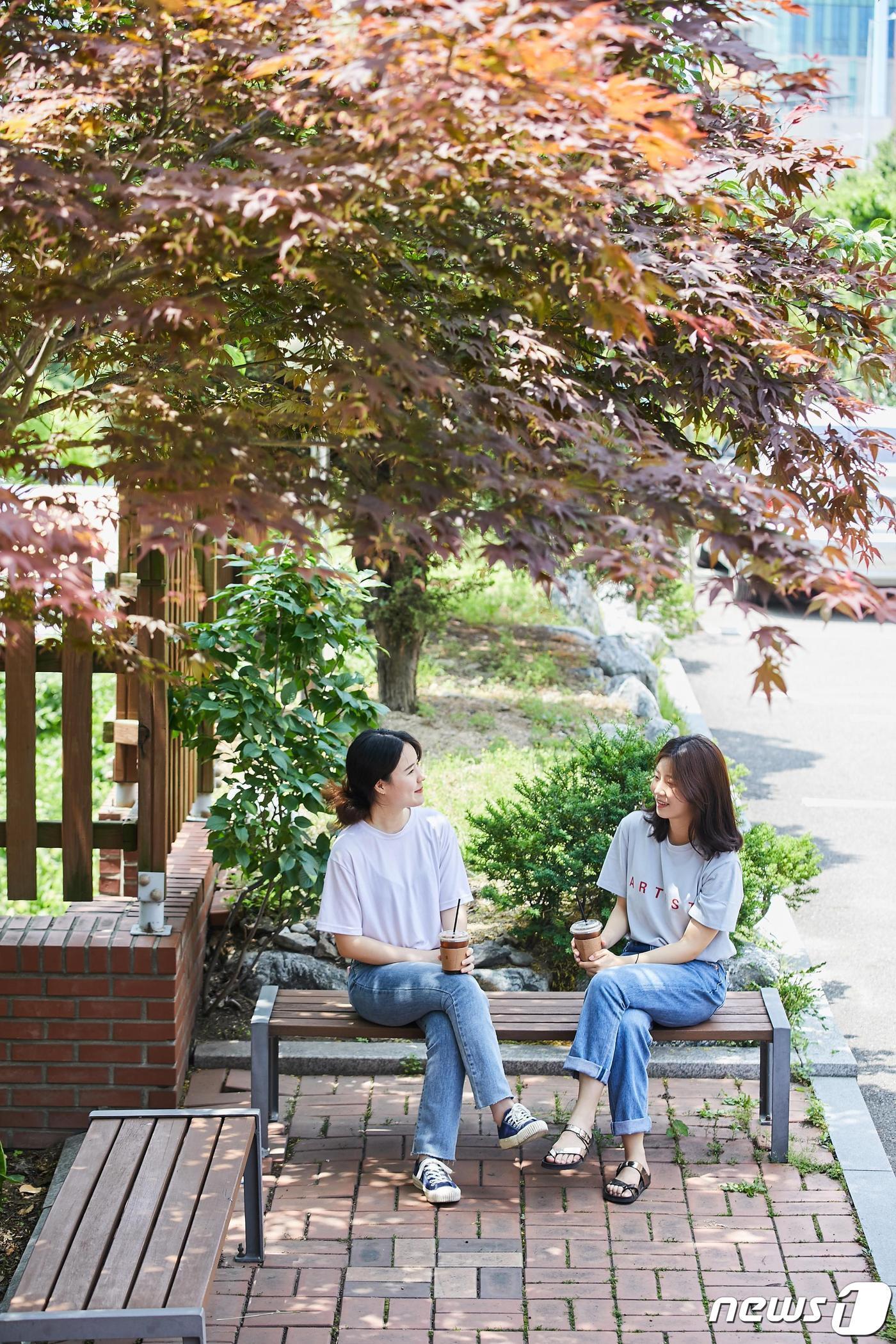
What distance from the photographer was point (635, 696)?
9.76 meters

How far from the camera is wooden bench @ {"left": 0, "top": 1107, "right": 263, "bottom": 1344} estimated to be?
9.37ft

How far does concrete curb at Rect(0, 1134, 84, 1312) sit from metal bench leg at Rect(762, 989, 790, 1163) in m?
2.11

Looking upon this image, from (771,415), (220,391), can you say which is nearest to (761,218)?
(771,415)

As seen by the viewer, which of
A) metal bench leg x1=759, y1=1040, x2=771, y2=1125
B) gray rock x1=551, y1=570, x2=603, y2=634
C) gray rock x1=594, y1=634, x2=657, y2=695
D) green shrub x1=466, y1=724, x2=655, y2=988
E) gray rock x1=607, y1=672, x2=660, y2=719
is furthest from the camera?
gray rock x1=551, y1=570, x2=603, y2=634

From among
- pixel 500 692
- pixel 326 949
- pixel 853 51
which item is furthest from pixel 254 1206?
pixel 853 51

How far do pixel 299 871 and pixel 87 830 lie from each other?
821mm

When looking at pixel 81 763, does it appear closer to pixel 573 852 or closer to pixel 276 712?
pixel 276 712

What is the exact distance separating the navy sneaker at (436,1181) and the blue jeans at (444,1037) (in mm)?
29

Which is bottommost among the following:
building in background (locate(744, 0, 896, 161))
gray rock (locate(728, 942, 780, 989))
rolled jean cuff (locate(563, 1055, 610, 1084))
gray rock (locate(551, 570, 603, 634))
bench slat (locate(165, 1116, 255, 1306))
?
gray rock (locate(728, 942, 780, 989))

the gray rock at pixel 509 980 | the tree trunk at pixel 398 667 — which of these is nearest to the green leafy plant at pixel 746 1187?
the gray rock at pixel 509 980

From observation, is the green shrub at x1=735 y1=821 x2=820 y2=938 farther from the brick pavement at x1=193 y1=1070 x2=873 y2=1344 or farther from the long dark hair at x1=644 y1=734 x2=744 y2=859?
the long dark hair at x1=644 y1=734 x2=744 y2=859

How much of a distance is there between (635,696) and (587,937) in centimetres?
555

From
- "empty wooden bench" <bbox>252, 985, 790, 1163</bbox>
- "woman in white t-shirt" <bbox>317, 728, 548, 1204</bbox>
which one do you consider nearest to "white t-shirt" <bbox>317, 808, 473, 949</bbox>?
"woman in white t-shirt" <bbox>317, 728, 548, 1204</bbox>

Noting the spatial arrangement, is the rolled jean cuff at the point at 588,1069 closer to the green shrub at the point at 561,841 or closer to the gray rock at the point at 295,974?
the green shrub at the point at 561,841
